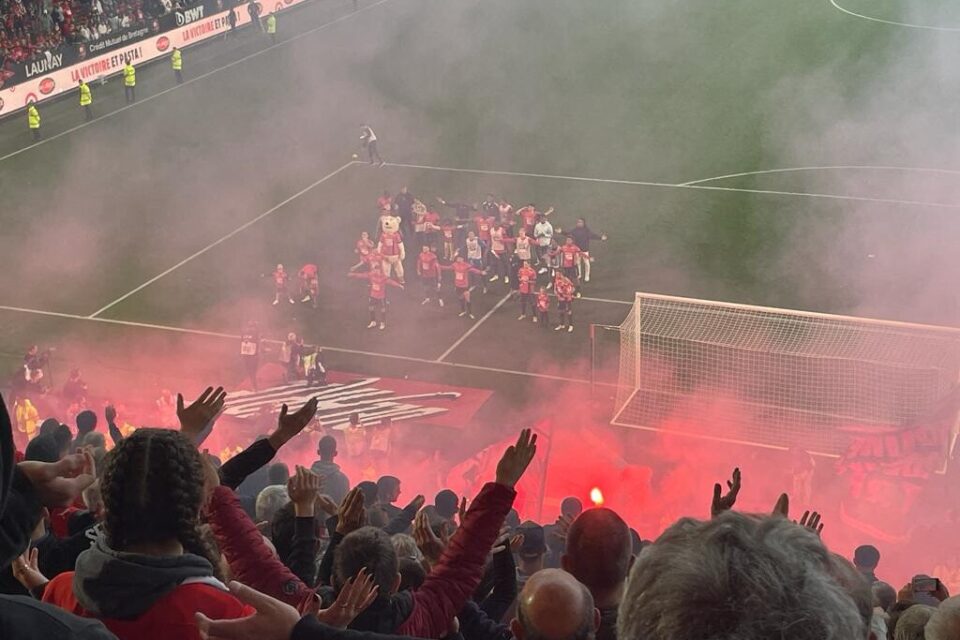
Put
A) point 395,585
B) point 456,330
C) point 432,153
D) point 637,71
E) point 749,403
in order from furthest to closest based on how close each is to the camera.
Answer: point 637,71 < point 432,153 < point 456,330 < point 749,403 < point 395,585

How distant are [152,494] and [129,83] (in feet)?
88.8

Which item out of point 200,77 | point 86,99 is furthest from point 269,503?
point 200,77

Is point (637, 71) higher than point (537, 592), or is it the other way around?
point (537, 592)

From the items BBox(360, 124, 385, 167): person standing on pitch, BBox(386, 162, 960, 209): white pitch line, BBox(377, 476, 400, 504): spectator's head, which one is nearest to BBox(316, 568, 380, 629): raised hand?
BBox(377, 476, 400, 504): spectator's head

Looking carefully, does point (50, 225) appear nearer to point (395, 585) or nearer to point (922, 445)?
point (922, 445)

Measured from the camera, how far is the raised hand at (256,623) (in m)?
2.68

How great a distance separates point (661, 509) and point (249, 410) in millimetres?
5472

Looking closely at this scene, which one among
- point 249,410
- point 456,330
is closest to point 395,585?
point 249,410

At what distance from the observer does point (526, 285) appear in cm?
1839

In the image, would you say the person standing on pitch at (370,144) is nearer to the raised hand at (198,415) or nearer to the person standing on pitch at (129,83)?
the person standing on pitch at (129,83)

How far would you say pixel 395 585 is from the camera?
3896 millimetres

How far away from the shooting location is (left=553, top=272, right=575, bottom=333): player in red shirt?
59.7 ft

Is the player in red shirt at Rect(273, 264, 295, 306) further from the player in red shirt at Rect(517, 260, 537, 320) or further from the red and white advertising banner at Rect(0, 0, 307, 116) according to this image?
the red and white advertising banner at Rect(0, 0, 307, 116)

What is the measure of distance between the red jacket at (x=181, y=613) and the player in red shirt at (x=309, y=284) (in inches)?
640
